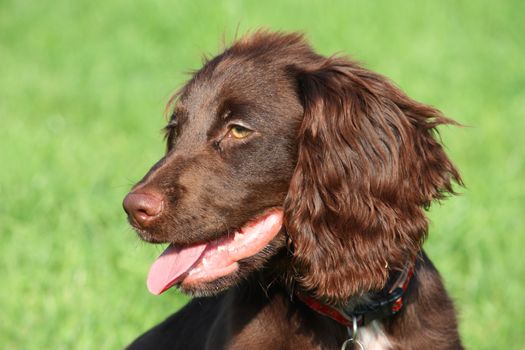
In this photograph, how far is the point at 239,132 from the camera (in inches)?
139

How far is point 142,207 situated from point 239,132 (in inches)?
18.7

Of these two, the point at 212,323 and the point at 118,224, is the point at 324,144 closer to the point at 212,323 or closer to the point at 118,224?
the point at 212,323

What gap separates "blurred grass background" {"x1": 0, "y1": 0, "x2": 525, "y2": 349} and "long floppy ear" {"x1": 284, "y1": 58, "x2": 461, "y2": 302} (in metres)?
0.84

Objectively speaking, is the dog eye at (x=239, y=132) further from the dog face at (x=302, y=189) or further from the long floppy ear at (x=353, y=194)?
the long floppy ear at (x=353, y=194)

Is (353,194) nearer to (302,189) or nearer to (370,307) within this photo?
(302,189)

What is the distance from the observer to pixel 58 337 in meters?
5.20

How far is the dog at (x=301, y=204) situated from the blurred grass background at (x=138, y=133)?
29.3 inches

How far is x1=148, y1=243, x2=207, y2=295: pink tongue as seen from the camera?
11.2 ft

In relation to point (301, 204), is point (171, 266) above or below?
below

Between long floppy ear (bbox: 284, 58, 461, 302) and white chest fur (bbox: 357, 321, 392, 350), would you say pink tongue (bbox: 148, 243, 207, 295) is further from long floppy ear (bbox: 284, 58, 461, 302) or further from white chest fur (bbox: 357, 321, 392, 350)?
white chest fur (bbox: 357, 321, 392, 350)

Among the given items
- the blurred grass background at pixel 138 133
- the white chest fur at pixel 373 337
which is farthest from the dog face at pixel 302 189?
the blurred grass background at pixel 138 133

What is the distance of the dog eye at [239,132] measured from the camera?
3.51 metres

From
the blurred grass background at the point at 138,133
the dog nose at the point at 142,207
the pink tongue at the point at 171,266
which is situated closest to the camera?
the dog nose at the point at 142,207

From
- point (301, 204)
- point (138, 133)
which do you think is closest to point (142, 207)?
point (301, 204)
